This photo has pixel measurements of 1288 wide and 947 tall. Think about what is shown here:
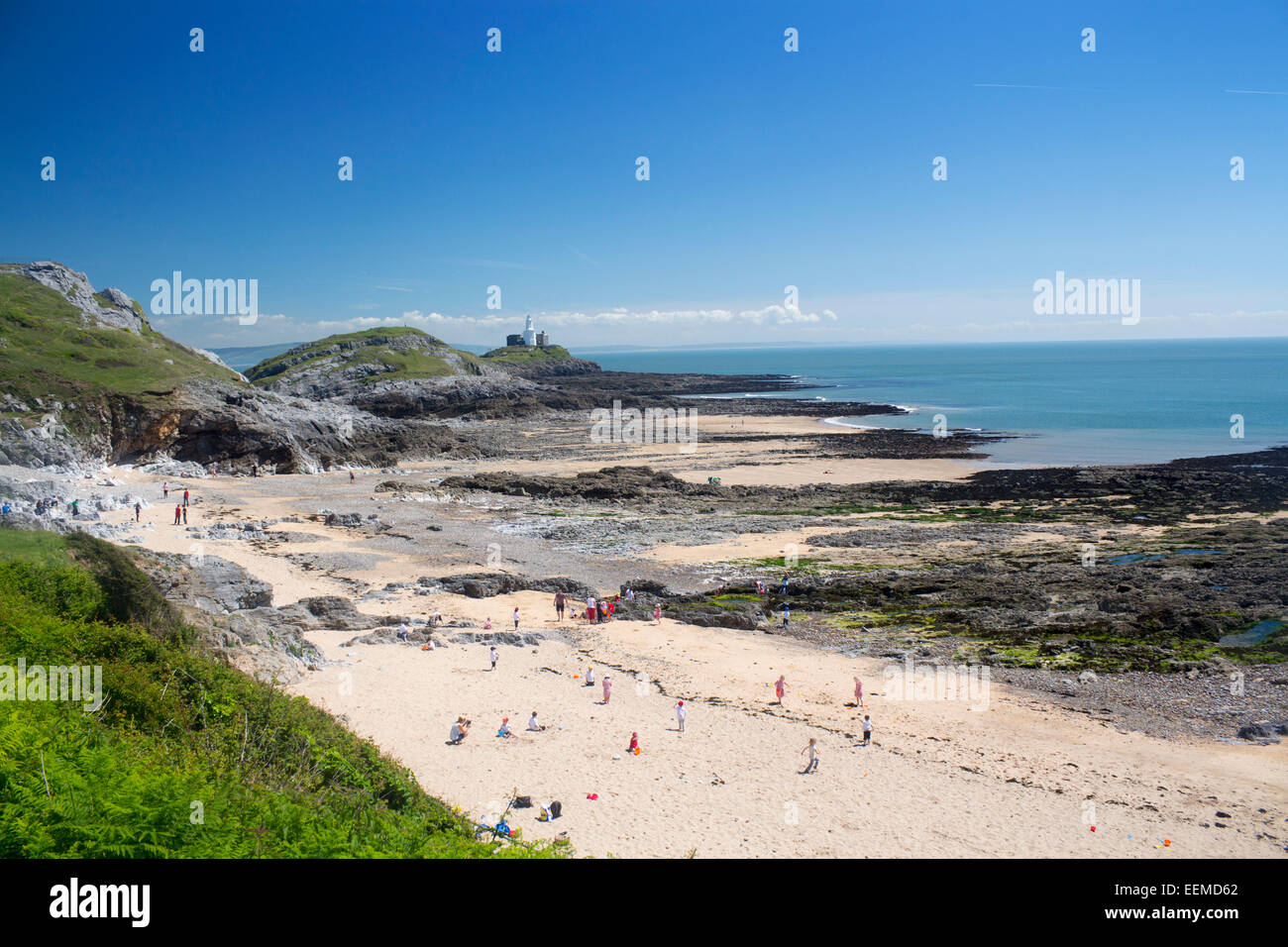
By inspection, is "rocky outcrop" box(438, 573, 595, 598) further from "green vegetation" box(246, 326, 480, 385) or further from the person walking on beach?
"green vegetation" box(246, 326, 480, 385)

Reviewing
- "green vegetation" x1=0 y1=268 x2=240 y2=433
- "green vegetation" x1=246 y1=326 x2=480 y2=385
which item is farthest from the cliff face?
"green vegetation" x1=246 y1=326 x2=480 y2=385

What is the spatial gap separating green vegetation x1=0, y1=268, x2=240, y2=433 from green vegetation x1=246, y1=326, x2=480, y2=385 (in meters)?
28.9

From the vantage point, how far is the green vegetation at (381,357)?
91.6m

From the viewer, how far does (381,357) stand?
311 ft

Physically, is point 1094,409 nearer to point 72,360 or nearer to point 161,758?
point 161,758

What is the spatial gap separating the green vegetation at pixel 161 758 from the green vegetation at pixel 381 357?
264 ft

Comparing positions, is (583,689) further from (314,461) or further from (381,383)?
(381,383)

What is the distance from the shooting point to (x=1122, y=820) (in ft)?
36.8

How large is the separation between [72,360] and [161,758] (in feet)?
174

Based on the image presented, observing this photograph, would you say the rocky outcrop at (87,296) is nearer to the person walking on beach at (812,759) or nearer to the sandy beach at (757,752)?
the sandy beach at (757,752)

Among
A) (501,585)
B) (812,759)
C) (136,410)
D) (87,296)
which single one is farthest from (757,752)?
(87,296)

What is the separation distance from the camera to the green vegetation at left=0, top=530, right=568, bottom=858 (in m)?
5.04
